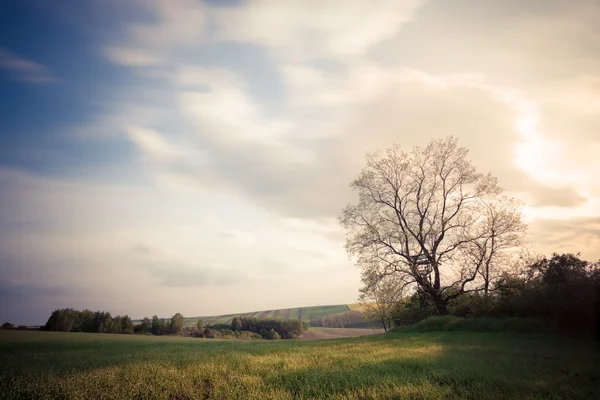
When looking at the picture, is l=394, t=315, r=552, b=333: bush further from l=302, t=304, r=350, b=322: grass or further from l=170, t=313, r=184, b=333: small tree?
l=302, t=304, r=350, b=322: grass

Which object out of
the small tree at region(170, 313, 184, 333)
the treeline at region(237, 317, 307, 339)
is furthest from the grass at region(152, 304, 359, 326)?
the small tree at region(170, 313, 184, 333)

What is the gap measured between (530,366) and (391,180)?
22.0 metres

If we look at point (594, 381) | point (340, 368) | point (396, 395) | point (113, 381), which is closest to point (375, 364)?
point (340, 368)

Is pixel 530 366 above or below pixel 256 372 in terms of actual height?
below

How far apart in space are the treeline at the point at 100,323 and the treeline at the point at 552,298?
64677 millimetres

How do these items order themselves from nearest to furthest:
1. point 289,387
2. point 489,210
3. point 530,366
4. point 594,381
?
point 289,387
point 594,381
point 530,366
point 489,210

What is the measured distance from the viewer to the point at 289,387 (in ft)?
16.7

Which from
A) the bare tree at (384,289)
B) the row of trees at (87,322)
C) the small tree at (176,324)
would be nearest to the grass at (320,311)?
the small tree at (176,324)

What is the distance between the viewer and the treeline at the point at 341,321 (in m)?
103

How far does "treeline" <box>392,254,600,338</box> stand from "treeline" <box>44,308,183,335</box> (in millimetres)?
64677

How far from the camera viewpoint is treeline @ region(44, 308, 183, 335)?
178ft

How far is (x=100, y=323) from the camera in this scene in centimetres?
6378

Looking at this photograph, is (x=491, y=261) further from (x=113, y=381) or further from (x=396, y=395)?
(x=113, y=381)

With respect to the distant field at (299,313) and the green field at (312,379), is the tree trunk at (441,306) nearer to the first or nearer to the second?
the green field at (312,379)
